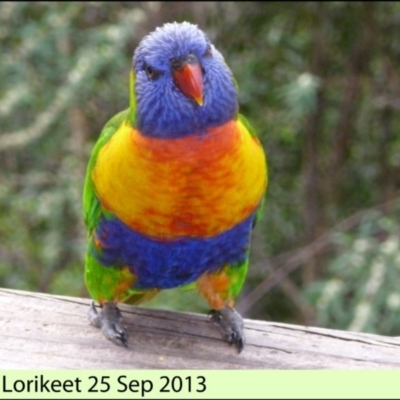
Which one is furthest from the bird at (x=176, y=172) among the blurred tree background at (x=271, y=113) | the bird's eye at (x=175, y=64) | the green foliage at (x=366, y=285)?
the blurred tree background at (x=271, y=113)

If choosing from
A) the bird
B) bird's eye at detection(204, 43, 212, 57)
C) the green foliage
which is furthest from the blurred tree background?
bird's eye at detection(204, 43, 212, 57)

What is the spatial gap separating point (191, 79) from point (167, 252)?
42cm

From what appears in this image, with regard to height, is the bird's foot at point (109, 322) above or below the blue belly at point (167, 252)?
below

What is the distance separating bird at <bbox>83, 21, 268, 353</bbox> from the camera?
5.78 ft

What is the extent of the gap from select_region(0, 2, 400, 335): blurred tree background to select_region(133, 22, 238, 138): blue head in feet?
4.89

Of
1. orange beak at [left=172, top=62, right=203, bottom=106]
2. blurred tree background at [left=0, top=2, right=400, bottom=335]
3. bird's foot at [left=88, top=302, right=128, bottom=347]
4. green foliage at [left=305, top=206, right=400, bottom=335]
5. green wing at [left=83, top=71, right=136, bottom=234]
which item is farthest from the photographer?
blurred tree background at [left=0, top=2, right=400, bottom=335]

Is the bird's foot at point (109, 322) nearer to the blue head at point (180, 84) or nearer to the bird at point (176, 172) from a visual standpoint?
the bird at point (176, 172)

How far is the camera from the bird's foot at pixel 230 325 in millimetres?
1857

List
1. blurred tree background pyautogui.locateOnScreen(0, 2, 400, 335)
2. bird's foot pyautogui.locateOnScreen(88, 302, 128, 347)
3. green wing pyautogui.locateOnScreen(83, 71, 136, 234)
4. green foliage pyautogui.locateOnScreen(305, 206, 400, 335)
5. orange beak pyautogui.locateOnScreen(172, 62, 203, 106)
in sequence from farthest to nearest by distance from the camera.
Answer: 1. blurred tree background pyautogui.locateOnScreen(0, 2, 400, 335)
2. green foliage pyautogui.locateOnScreen(305, 206, 400, 335)
3. green wing pyautogui.locateOnScreen(83, 71, 136, 234)
4. bird's foot pyautogui.locateOnScreen(88, 302, 128, 347)
5. orange beak pyautogui.locateOnScreen(172, 62, 203, 106)

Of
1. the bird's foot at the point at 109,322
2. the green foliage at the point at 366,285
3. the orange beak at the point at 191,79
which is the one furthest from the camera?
the green foliage at the point at 366,285

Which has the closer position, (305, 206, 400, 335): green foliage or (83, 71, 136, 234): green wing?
(83, 71, 136, 234): green wing

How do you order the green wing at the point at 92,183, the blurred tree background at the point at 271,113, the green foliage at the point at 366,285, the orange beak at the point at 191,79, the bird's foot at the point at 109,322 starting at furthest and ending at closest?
1. the blurred tree background at the point at 271,113
2. the green foliage at the point at 366,285
3. the green wing at the point at 92,183
4. the bird's foot at the point at 109,322
5. the orange beak at the point at 191,79

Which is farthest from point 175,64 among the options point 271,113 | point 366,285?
point 271,113

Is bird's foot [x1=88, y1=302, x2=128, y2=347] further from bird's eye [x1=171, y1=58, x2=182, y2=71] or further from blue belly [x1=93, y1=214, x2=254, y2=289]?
bird's eye [x1=171, y1=58, x2=182, y2=71]
